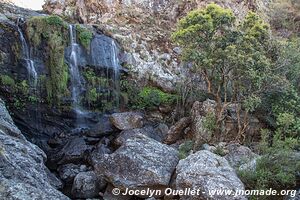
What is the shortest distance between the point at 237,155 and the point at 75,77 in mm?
8638

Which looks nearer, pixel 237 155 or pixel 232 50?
pixel 237 155

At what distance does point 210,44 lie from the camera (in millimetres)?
12352

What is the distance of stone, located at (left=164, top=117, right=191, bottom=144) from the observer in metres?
14.1

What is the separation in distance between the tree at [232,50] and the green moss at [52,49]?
19.0ft

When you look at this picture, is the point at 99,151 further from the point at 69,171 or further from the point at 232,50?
the point at 232,50

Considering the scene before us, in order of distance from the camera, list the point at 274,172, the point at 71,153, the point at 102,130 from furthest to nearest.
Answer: the point at 102,130
the point at 71,153
the point at 274,172

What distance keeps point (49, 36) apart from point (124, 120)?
5.40 metres

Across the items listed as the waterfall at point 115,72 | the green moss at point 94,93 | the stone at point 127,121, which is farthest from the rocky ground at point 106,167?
the waterfall at point 115,72

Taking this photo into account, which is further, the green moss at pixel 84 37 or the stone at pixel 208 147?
the green moss at pixel 84 37

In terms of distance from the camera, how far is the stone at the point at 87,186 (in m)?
9.86

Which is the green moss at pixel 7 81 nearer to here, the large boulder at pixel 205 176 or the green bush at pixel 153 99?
the green bush at pixel 153 99

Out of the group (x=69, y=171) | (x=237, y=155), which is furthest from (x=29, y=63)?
(x=237, y=155)

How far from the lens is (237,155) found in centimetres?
1080

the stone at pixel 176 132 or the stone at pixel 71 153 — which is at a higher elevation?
the stone at pixel 176 132
